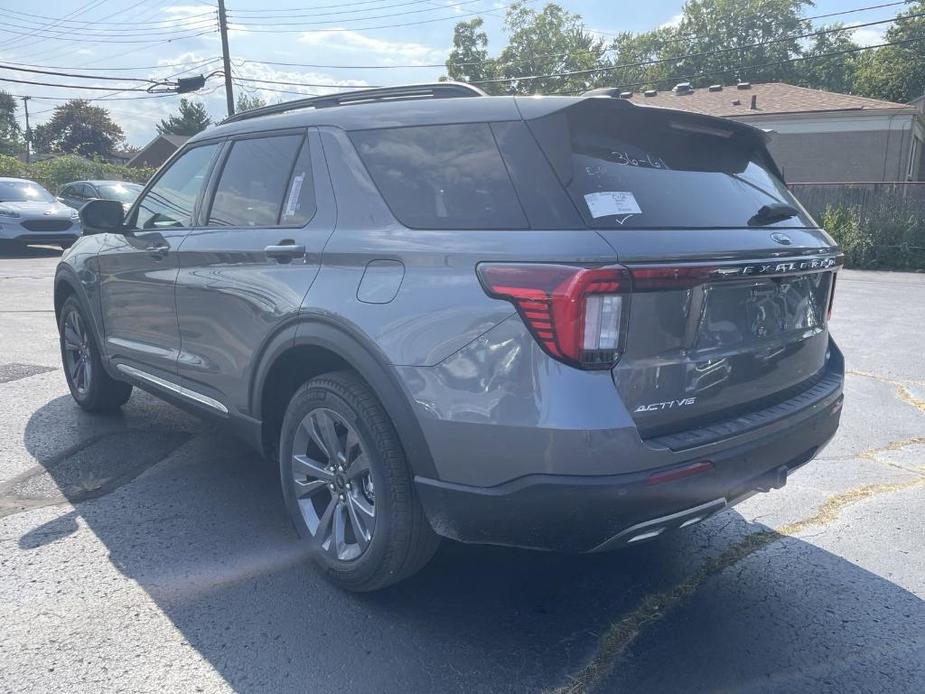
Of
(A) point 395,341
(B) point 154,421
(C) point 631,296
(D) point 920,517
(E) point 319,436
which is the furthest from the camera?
(B) point 154,421

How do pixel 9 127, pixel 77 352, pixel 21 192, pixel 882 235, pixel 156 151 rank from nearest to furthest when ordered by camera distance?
pixel 77 352, pixel 21 192, pixel 882 235, pixel 156 151, pixel 9 127

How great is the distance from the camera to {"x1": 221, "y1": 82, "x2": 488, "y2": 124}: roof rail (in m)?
3.28

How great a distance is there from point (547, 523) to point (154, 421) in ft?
12.6

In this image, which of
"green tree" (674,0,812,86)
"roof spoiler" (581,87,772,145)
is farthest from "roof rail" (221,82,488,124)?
"green tree" (674,0,812,86)

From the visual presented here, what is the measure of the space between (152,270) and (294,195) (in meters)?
1.35

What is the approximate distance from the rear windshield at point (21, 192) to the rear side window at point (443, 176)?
16.8 meters

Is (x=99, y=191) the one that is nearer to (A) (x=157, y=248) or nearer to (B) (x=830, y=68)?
(A) (x=157, y=248)

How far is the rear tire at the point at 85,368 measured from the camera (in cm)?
538

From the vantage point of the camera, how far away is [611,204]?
2605 mm

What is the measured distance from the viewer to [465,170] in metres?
2.82

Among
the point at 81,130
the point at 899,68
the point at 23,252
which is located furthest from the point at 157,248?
the point at 81,130

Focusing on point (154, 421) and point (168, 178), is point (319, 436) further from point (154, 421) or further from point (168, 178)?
point (154, 421)

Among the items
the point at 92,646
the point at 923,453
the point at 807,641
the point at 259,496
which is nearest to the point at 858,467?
the point at 923,453

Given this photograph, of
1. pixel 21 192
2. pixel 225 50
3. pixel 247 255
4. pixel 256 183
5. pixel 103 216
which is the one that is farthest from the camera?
pixel 225 50
